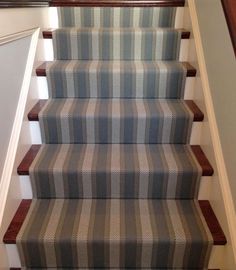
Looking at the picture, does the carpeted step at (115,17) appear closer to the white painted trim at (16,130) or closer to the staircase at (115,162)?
the staircase at (115,162)

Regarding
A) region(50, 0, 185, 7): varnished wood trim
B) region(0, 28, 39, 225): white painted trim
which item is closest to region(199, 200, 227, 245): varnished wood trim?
region(0, 28, 39, 225): white painted trim

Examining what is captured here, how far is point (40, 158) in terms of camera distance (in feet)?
4.56

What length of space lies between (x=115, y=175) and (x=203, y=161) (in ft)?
1.44

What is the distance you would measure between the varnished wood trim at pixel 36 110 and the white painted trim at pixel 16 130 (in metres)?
0.08

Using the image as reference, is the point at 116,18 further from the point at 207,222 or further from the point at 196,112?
the point at 207,222

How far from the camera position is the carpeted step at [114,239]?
1.15 metres

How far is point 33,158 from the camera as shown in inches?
54.8

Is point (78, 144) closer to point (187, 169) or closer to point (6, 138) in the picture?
point (6, 138)

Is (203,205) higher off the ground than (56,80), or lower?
lower

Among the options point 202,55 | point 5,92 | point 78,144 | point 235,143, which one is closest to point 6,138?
point 5,92

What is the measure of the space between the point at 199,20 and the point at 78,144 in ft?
3.28

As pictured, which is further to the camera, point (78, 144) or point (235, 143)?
point (78, 144)

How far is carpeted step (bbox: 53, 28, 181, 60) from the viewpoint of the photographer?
1.79 m

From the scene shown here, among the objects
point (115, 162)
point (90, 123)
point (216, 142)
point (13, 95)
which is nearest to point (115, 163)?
point (115, 162)
